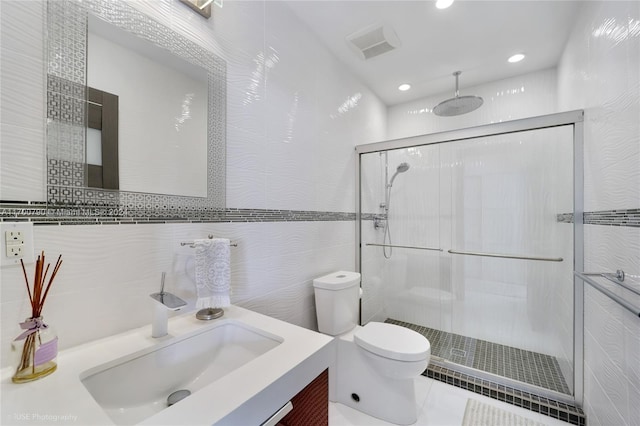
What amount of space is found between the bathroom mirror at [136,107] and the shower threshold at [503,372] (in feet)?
6.63

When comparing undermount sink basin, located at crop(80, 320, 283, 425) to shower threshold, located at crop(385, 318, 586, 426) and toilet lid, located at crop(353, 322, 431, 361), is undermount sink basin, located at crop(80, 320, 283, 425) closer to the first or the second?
toilet lid, located at crop(353, 322, 431, 361)

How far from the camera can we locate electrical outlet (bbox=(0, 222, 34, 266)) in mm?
701

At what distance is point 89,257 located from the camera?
0.86 meters

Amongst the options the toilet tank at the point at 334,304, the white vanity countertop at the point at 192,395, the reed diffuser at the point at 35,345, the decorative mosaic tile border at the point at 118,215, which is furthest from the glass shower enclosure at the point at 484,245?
the reed diffuser at the point at 35,345

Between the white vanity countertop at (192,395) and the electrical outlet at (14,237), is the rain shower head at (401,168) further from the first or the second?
the electrical outlet at (14,237)

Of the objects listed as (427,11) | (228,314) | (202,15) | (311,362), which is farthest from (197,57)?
(427,11)

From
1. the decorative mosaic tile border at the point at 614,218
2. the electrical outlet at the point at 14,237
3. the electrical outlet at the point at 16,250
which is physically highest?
the decorative mosaic tile border at the point at 614,218

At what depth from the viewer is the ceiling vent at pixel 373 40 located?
1.76 m

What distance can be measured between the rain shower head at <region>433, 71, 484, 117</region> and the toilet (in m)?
1.68

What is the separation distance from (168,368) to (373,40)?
2.19 m

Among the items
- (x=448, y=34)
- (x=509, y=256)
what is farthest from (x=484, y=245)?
(x=448, y=34)

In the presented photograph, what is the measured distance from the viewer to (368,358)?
1604 mm

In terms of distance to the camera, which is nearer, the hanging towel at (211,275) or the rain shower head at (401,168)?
the hanging towel at (211,275)

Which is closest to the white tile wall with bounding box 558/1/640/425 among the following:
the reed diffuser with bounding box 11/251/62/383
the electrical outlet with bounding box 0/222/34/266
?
the reed diffuser with bounding box 11/251/62/383
